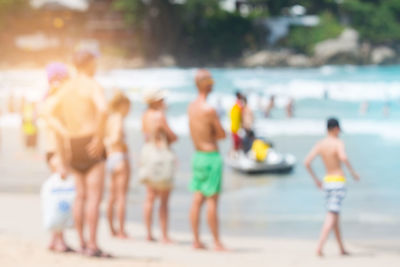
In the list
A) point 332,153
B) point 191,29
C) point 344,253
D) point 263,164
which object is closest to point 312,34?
point 191,29

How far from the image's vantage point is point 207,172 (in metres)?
6.83

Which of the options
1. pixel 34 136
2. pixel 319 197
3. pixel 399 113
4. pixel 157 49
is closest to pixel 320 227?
pixel 319 197

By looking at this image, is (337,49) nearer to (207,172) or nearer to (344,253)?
(344,253)

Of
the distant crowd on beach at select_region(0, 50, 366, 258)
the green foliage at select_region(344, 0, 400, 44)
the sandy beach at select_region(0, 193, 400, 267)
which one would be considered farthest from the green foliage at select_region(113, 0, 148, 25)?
the distant crowd on beach at select_region(0, 50, 366, 258)

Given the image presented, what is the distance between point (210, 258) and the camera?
270 inches

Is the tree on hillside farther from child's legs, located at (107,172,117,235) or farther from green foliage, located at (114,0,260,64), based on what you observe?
child's legs, located at (107,172,117,235)

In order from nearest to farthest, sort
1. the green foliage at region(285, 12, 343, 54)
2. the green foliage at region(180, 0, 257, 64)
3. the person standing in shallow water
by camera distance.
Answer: the person standing in shallow water, the green foliage at region(180, 0, 257, 64), the green foliage at region(285, 12, 343, 54)

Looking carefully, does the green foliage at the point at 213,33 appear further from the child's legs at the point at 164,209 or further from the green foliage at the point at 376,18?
the child's legs at the point at 164,209

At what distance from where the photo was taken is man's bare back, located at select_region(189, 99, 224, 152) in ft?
22.5

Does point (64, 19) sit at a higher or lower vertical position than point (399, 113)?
higher

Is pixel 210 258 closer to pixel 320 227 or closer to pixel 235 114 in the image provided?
pixel 320 227

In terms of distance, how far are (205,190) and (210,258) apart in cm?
55

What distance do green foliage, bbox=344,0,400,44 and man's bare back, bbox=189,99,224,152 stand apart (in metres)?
92.5

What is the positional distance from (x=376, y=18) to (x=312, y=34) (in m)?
7.59
